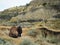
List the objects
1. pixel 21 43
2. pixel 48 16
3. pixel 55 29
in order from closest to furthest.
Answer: pixel 21 43, pixel 55 29, pixel 48 16

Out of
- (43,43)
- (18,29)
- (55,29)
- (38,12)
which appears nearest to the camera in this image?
(43,43)

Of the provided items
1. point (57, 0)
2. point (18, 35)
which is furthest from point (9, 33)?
point (57, 0)

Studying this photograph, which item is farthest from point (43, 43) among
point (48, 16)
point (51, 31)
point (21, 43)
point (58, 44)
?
point (48, 16)

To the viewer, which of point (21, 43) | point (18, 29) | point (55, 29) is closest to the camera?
point (21, 43)

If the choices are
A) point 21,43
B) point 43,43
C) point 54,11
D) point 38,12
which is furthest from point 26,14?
point 21,43

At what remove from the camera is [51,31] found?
30.6 metres

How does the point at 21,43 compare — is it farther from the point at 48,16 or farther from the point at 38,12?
the point at 38,12

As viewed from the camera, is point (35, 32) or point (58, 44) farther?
point (35, 32)

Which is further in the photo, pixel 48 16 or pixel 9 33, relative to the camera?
pixel 48 16

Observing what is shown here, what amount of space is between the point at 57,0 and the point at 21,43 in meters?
34.1

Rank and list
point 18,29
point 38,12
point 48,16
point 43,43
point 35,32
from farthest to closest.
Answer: point 38,12
point 48,16
point 35,32
point 18,29
point 43,43

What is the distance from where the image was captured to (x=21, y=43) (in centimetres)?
1969

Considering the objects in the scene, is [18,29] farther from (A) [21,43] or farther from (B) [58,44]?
(A) [21,43]

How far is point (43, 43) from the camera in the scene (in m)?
23.4
